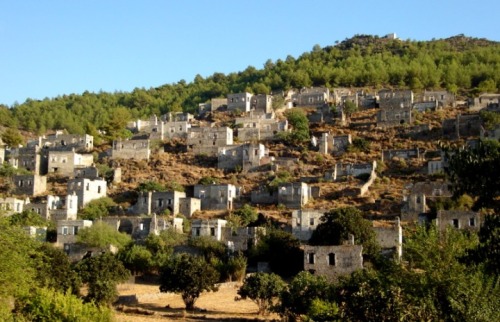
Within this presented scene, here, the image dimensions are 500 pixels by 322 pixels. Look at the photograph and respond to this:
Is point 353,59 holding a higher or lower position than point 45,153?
higher

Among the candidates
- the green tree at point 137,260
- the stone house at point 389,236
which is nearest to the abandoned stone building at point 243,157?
the green tree at point 137,260

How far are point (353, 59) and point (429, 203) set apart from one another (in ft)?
197

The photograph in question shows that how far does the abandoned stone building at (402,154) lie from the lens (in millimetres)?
60531

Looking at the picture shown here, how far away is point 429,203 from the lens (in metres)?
48.4

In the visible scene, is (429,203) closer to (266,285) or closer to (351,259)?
(351,259)

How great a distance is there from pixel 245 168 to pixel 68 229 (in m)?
16.9

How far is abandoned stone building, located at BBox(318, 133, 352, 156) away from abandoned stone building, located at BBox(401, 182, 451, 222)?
1463 cm

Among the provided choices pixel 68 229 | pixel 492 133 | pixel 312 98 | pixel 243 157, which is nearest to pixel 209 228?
pixel 68 229

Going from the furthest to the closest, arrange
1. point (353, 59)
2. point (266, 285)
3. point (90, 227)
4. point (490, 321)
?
point (353, 59)
point (90, 227)
point (266, 285)
point (490, 321)

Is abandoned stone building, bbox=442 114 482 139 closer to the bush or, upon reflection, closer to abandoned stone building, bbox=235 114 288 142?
abandoned stone building, bbox=235 114 288 142

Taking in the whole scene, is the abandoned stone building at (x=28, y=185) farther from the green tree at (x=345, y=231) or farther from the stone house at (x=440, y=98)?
the stone house at (x=440, y=98)

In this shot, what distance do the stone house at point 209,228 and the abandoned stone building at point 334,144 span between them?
18549 mm

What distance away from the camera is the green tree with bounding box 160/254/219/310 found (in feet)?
123

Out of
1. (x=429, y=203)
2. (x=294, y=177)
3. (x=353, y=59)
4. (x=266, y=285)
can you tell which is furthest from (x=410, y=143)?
(x=353, y=59)
